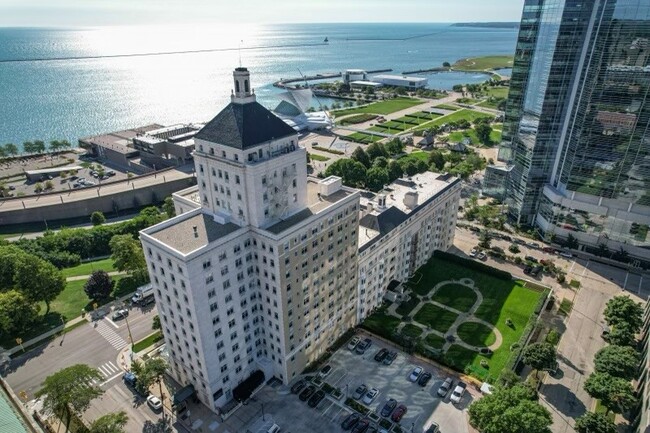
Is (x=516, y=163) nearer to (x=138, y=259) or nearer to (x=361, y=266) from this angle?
(x=361, y=266)

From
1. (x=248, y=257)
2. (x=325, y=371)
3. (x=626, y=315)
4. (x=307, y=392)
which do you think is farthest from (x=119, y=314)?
(x=626, y=315)

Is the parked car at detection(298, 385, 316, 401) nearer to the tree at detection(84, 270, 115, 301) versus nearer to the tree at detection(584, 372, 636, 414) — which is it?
the tree at detection(584, 372, 636, 414)

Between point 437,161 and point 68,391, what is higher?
point 68,391

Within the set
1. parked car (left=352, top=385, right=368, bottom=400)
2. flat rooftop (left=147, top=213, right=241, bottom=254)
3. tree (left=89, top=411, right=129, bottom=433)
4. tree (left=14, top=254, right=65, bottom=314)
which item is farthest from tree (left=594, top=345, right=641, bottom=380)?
tree (left=14, top=254, right=65, bottom=314)

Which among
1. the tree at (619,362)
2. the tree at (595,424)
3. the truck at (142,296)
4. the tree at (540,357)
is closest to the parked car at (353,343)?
the tree at (540,357)

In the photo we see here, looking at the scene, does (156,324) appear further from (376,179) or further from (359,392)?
(376,179)

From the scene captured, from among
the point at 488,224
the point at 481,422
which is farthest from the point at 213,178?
the point at 488,224
